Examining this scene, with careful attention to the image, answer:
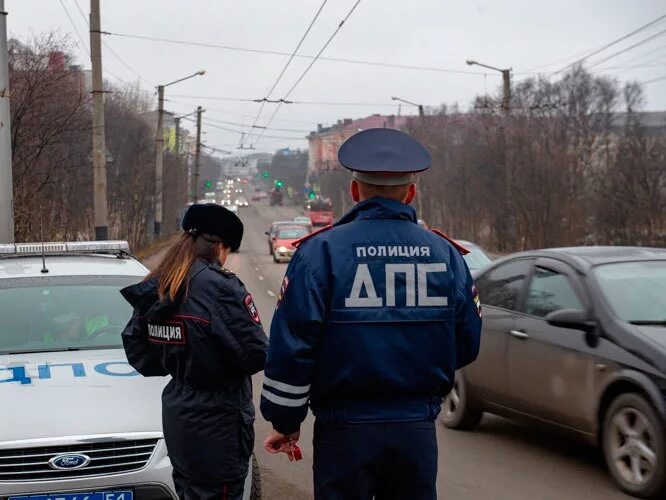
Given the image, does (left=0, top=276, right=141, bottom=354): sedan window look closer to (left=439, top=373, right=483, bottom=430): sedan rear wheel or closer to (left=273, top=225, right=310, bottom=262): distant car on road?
(left=439, top=373, right=483, bottom=430): sedan rear wheel

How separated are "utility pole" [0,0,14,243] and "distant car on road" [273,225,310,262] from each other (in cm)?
2454

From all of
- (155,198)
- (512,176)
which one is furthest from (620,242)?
(155,198)

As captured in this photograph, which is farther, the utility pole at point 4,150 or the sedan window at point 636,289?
the utility pole at point 4,150

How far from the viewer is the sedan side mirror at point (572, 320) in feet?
21.3

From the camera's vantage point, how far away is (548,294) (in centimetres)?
726

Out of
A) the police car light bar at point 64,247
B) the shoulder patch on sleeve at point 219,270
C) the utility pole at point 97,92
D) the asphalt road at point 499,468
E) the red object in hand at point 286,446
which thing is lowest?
the asphalt road at point 499,468

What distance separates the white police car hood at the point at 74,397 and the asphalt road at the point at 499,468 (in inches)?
58.7

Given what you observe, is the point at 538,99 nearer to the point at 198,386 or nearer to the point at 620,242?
the point at 620,242

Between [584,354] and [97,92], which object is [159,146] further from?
[584,354]

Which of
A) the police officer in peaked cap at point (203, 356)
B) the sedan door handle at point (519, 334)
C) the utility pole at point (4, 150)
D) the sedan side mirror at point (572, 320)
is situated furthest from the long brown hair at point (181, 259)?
the utility pole at point (4, 150)

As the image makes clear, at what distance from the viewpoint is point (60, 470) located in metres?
4.54

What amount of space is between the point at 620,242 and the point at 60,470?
40131 mm

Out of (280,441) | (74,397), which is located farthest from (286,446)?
(74,397)

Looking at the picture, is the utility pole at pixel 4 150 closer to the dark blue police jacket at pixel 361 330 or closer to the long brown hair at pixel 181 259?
the long brown hair at pixel 181 259
